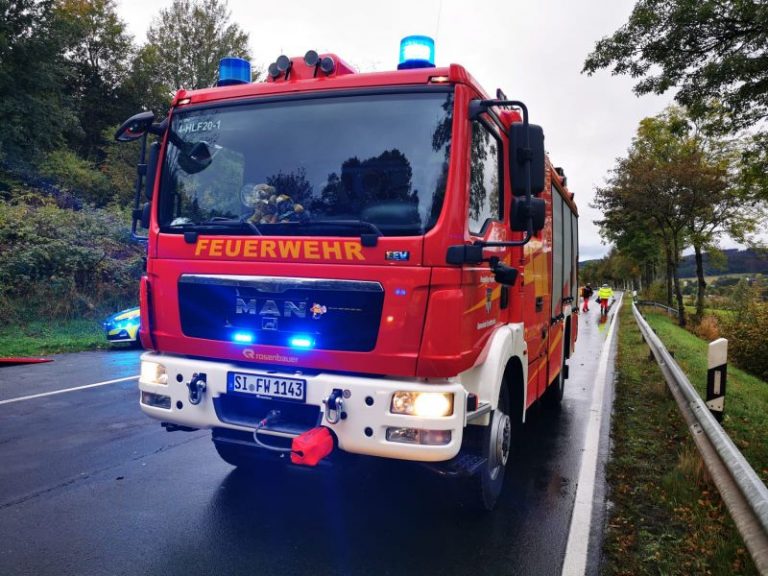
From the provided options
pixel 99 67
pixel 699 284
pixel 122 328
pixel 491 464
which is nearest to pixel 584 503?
pixel 491 464

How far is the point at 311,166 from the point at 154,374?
1739 mm

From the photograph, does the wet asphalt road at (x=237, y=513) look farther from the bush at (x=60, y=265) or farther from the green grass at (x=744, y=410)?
the bush at (x=60, y=265)

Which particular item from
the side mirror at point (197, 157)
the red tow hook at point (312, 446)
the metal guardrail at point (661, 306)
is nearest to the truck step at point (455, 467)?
the red tow hook at point (312, 446)

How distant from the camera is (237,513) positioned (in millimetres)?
3898

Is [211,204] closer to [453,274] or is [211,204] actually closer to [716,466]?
[453,274]

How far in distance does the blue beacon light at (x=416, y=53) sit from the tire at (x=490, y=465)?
88.9 inches

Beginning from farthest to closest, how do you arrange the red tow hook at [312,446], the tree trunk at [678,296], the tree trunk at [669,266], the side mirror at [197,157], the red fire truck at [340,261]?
the tree trunk at [669,266] < the tree trunk at [678,296] < the side mirror at [197,157] < the red fire truck at [340,261] < the red tow hook at [312,446]

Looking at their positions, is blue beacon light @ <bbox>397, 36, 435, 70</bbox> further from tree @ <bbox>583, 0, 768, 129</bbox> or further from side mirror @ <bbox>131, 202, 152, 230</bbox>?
tree @ <bbox>583, 0, 768, 129</bbox>

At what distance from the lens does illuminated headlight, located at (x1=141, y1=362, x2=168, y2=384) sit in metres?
3.88

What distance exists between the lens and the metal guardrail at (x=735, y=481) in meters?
2.75

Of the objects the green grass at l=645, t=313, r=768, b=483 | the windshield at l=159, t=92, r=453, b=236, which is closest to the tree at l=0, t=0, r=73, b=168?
the windshield at l=159, t=92, r=453, b=236

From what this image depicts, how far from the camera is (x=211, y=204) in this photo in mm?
3941

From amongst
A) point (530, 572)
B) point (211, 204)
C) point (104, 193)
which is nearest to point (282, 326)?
point (211, 204)

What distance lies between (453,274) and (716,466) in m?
2.23
